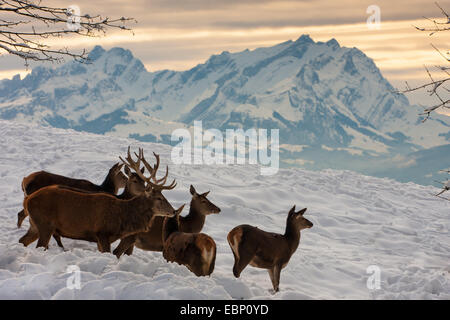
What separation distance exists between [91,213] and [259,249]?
3012 millimetres

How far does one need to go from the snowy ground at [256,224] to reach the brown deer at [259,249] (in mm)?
360

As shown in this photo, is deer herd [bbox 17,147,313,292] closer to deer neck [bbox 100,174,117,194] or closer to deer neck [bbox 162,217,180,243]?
deer neck [bbox 162,217,180,243]

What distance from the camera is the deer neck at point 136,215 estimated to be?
1034 cm

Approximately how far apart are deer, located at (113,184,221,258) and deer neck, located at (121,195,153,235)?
1.36 ft

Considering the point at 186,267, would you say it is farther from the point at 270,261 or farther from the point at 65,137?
the point at 65,137

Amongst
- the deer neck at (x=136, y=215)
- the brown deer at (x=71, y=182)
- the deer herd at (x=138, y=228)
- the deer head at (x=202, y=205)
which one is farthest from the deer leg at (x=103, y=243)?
the deer head at (x=202, y=205)

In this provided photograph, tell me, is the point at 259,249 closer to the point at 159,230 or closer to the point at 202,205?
the point at 202,205

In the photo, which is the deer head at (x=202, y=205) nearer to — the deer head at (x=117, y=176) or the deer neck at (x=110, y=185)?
the deer head at (x=117, y=176)

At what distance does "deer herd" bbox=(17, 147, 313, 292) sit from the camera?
10.1 m

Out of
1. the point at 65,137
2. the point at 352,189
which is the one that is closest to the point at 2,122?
the point at 65,137

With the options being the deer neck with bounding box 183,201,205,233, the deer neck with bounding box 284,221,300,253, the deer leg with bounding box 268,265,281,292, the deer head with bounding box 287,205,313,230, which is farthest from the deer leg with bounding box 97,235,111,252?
the deer head with bounding box 287,205,313,230

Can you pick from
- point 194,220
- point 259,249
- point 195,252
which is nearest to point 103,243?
point 195,252

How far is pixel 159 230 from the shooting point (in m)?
11.4

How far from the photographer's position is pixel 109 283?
8773 mm
